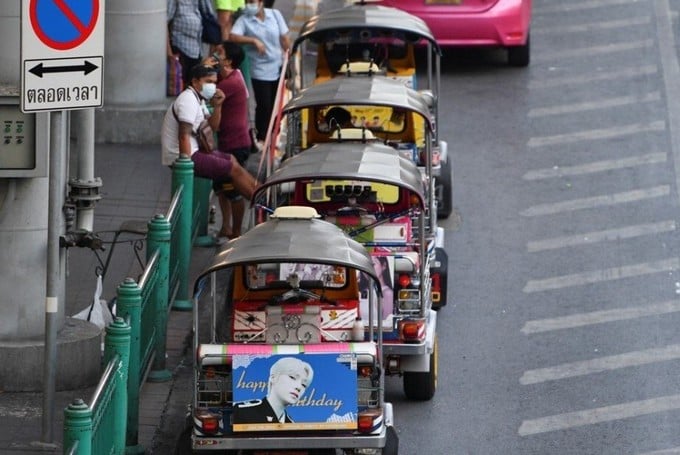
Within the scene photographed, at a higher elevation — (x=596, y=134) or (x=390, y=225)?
(x=596, y=134)

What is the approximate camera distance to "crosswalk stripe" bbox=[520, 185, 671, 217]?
1733 cm

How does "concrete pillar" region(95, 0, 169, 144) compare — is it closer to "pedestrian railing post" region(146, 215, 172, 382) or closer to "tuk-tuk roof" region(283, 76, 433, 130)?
"tuk-tuk roof" region(283, 76, 433, 130)

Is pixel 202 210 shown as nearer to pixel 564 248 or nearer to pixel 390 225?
pixel 390 225

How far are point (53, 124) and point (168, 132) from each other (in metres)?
4.68

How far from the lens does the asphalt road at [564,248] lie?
12445 mm

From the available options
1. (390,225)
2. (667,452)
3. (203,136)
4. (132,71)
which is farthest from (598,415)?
(132,71)

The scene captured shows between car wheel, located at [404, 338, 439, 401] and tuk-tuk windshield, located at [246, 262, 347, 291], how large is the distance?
1.13 m

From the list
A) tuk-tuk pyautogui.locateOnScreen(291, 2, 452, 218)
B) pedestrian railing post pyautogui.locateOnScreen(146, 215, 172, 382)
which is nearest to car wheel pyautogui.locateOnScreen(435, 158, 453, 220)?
tuk-tuk pyautogui.locateOnScreen(291, 2, 452, 218)

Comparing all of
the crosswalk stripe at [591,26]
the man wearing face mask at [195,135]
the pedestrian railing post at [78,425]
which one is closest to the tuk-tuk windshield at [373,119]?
the man wearing face mask at [195,135]

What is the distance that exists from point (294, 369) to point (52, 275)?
1.67 meters

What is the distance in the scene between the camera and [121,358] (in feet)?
33.2

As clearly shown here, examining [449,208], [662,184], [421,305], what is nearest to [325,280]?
[421,305]

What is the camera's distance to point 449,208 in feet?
56.1

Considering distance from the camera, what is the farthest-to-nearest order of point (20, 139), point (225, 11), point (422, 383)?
point (225, 11), point (422, 383), point (20, 139)
